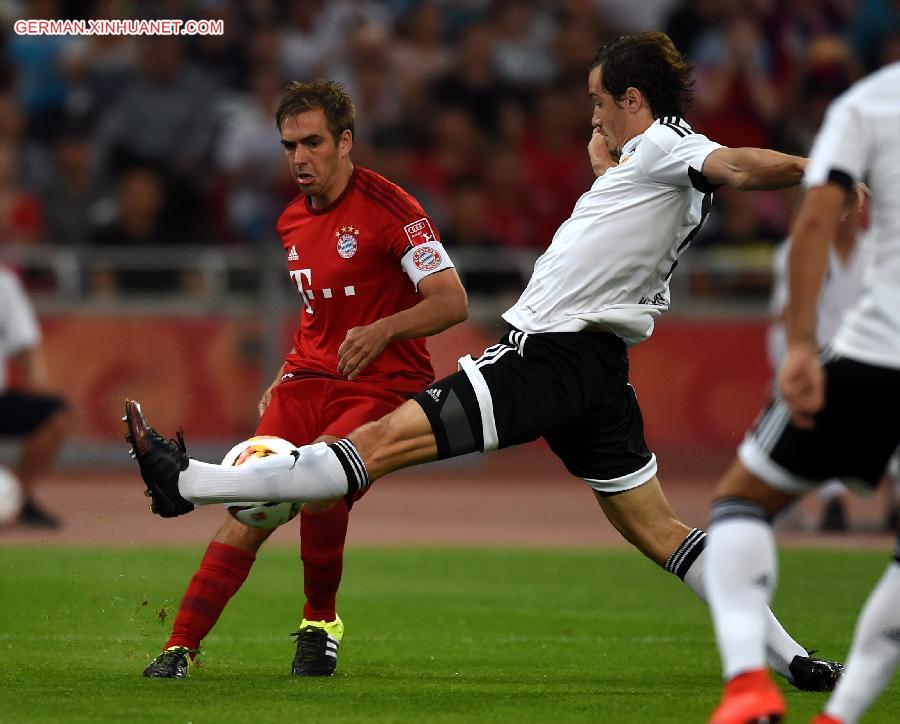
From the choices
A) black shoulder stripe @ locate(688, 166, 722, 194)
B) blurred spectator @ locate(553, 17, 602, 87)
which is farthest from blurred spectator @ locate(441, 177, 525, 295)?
black shoulder stripe @ locate(688, 166, 722, 194)

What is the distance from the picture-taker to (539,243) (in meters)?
17.2

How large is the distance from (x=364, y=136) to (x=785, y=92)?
4.85 m

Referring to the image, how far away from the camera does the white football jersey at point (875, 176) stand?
4715 millimetres

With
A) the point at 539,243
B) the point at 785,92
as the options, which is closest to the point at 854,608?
the point at 539,243

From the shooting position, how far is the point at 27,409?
13.4 metres

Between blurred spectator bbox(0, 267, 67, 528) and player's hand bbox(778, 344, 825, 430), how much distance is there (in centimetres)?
935

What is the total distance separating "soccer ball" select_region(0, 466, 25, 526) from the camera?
12.8m

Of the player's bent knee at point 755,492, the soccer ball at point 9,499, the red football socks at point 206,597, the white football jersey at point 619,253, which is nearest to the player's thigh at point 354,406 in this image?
the red football socks at point 206,597

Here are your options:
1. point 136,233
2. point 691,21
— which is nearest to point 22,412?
point 136,233

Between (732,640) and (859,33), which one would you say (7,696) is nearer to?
(732,640)

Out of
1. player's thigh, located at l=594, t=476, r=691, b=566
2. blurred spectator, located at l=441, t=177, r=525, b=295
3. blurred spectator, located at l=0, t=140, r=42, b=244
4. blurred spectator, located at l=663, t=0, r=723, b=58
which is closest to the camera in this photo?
player's thigh, located at l=594, t=476, r=691, b=566

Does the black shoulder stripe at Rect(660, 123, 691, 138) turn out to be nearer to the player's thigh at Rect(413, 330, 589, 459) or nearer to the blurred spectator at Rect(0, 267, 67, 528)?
the player's thigh at Rect(413, 330, 589, 459)

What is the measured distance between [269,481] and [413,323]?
93 cm

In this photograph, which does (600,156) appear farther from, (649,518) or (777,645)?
(777,645)
